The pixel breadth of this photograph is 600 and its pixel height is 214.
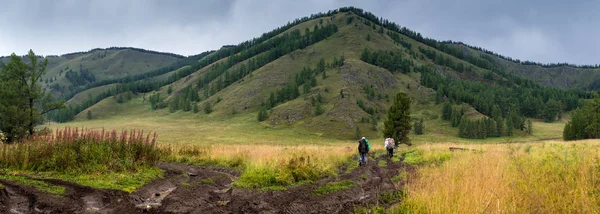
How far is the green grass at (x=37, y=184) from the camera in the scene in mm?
7985

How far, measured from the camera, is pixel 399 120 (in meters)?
57.4

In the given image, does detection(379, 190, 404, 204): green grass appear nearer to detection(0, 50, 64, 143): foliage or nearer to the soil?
the soil

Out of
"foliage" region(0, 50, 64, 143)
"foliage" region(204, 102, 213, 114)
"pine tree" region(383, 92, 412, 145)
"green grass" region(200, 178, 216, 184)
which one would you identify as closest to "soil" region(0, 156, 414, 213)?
"green grass" region(200, 178, 216, 184)

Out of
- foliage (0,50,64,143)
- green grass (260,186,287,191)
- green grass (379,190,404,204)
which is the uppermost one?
foliage (0,50,64,143)

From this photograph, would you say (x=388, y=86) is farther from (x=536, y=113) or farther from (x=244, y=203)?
(x=244, y=203)

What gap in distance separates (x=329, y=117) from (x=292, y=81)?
6488cm

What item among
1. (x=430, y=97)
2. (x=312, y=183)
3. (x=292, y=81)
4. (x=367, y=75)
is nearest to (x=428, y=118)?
(x=430, y=97)

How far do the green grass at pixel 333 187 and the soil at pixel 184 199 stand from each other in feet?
0.65

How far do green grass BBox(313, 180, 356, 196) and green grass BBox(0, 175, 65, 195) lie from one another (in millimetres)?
6603

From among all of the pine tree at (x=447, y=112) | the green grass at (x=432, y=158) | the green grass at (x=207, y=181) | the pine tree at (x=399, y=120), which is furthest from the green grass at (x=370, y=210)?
the pine tree at (x=447, y=112)

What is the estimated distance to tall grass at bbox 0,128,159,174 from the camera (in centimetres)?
1055

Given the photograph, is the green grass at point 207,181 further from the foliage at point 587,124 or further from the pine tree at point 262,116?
the pine tree at point 262,116

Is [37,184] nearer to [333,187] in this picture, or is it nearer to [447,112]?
[333,187]

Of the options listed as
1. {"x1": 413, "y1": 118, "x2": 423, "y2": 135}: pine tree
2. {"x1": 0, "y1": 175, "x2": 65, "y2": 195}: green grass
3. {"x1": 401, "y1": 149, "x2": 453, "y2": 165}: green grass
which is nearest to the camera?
{"x1": 0, "y1": 175, "x2": 65, "y2": 195}: green grass
